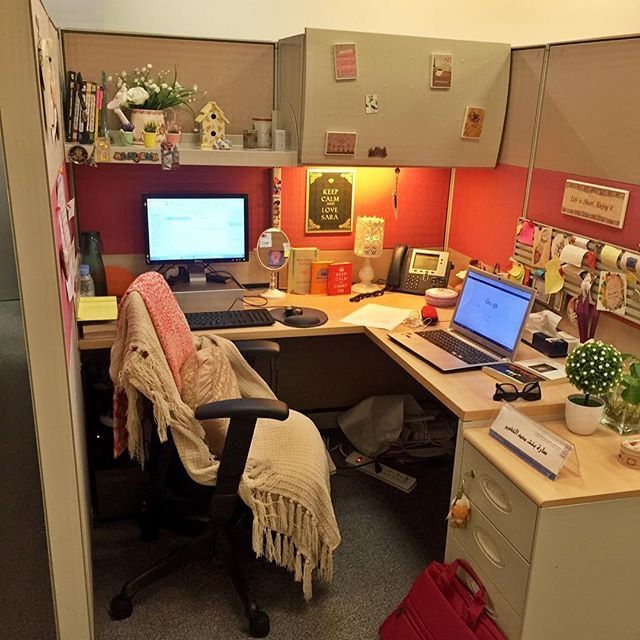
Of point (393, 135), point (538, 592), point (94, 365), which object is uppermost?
point (393, 135)

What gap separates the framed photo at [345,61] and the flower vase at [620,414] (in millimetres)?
1433

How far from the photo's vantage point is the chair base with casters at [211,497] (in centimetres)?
184

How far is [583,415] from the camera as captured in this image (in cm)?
184

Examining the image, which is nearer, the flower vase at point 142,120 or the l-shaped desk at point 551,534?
the l-shaped desk at point 551,534

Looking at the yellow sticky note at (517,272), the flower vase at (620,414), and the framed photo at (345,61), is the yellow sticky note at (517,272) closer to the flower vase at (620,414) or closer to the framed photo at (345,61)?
the flower vase at (620,414)

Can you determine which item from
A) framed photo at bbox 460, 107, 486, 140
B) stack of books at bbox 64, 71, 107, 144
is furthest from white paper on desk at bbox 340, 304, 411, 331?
stack of books at bbox 64, 71, 107, 144

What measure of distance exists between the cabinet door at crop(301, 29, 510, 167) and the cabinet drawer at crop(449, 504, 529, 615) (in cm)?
143

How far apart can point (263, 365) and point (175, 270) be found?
58cm

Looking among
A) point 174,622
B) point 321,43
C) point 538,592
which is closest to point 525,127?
point 321,43

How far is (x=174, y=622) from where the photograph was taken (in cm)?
203

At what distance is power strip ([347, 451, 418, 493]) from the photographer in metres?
2.77

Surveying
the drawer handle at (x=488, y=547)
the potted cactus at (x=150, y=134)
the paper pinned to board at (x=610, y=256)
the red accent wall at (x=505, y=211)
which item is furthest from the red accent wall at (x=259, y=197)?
the drawer handle at (x=488, y=547)

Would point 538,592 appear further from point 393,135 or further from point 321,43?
point 321,43

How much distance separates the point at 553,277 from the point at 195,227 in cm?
139
